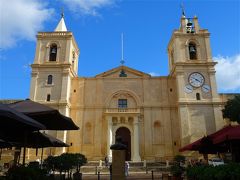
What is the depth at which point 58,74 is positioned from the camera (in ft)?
104

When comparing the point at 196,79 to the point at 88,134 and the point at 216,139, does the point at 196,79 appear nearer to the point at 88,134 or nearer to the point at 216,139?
the point at 88,134

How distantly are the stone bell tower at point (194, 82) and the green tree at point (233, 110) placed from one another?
1005 millimetres

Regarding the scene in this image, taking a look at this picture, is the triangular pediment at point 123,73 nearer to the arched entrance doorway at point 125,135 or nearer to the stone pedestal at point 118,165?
the arched entrance doorway at point 125,135

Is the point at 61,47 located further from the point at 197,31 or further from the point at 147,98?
the point at 197,31

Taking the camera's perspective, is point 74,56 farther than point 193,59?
Yes

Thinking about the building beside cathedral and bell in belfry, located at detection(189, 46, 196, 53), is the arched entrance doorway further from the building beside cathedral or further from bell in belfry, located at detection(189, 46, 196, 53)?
bell in belfry, located at detection(189, 46, 196, 53)

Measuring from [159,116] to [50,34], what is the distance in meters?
17.3

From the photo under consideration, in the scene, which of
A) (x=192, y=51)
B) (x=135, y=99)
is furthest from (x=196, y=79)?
(x=135, y=99)

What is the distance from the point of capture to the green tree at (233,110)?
2794 cm

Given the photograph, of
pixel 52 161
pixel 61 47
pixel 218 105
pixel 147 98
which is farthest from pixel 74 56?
pixel 52 161

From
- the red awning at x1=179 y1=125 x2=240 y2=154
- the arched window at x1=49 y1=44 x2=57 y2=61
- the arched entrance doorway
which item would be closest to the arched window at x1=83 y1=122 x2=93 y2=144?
the arched entrance doorway

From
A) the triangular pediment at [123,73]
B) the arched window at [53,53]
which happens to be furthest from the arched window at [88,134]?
the arched window at [53,53]

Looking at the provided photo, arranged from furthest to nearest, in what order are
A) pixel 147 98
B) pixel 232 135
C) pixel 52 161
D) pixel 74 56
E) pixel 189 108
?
1. pixel 74 56
2. pixel 147 98
3. pixel 189 108
4. pixel 52 161
5. pixel 232 135

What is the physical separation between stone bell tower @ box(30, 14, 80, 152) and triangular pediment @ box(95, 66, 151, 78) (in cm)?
444
